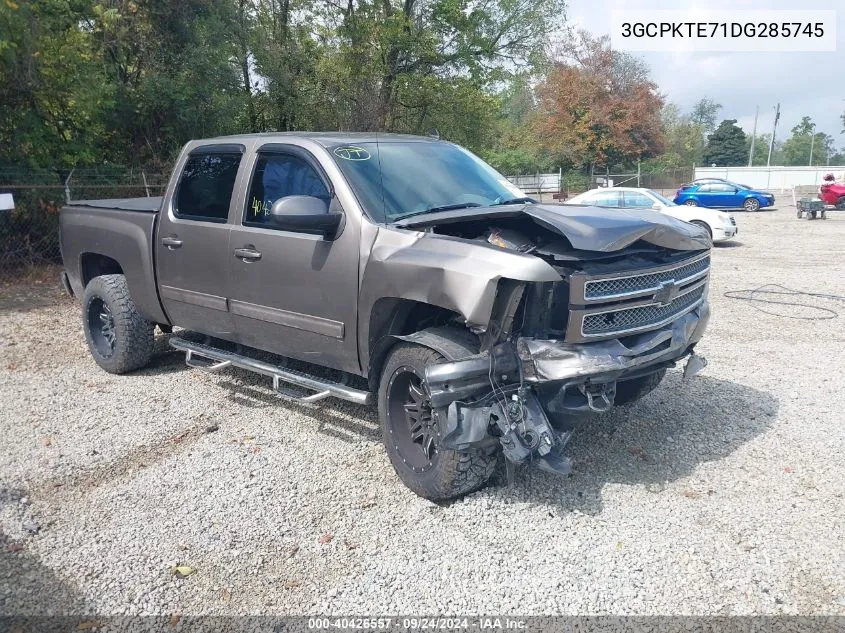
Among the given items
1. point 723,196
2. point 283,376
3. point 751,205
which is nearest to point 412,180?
point 283,376

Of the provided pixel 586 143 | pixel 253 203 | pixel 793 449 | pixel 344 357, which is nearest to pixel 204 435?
pixel 344 357

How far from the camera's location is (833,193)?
26.1m

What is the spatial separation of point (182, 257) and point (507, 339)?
3.00 metres

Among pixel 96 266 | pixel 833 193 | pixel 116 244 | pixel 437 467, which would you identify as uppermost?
pixel 116 244

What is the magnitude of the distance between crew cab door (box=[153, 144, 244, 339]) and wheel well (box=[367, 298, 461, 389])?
150 cm

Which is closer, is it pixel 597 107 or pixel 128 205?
pixel 128 205

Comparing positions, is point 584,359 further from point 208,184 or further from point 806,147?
point 806,147

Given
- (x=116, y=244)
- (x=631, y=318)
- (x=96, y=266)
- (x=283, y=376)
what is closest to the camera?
(x=631, y=318)

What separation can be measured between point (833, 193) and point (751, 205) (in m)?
3.15

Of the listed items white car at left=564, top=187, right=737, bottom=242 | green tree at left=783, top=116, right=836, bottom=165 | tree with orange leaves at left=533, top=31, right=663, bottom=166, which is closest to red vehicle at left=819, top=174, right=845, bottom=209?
white car at left=564, top=187, right=737, bottom=242

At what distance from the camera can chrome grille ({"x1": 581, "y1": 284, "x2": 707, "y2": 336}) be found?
3.48 m

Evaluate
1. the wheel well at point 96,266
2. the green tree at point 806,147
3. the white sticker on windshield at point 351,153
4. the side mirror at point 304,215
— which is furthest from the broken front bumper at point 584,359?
the green tree at point 806,147

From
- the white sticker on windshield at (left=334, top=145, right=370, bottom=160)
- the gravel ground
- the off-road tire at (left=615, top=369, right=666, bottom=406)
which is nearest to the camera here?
the gravel ground

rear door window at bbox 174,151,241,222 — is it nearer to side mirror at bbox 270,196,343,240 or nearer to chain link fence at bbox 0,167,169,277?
side mirror at bbox 270,196,343,240
